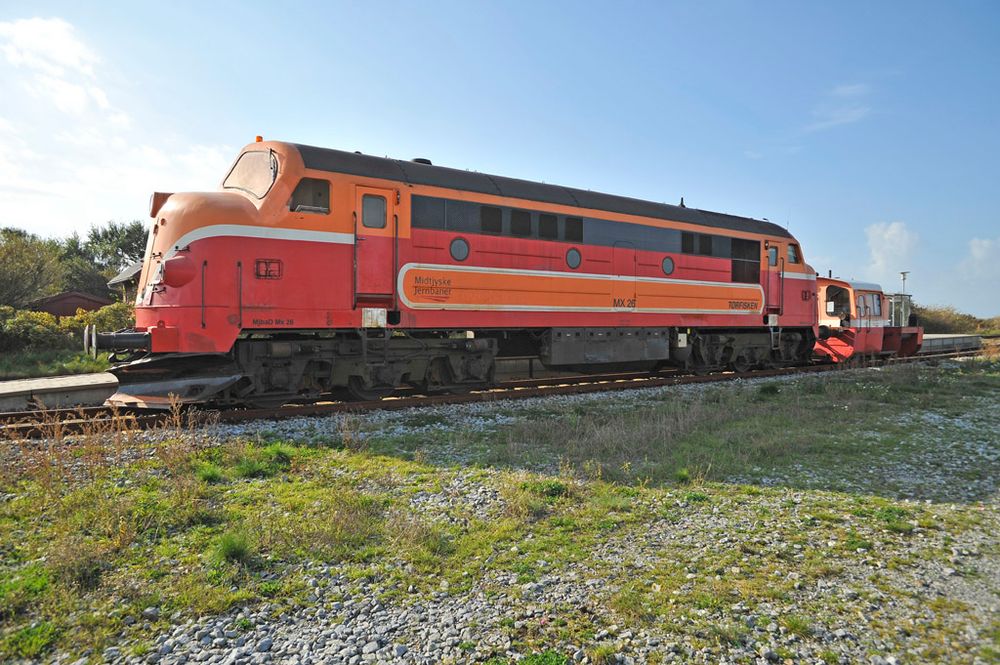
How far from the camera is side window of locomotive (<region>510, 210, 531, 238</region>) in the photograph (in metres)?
12.4

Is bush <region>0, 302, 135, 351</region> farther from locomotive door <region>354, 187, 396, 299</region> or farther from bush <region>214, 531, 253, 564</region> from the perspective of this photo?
bush <region>214, 531, 253, 564</region>

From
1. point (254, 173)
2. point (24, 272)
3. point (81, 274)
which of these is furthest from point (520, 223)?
point (81, 274)

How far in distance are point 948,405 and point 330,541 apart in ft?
43.2

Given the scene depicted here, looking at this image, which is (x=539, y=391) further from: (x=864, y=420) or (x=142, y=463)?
(x=142, y=463)

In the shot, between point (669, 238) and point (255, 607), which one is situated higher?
point (669, 238)

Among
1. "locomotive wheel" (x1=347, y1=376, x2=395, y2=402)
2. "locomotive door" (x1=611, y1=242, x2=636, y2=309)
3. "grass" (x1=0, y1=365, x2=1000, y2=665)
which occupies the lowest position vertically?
"grass" (x1=0, y1=365, x2=1000, y2=665)

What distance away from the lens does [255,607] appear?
411 centimetres

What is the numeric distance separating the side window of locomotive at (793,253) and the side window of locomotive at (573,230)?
30.0 ft

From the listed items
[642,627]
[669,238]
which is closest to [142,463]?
[642,627]

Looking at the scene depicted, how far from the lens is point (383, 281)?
10.7m

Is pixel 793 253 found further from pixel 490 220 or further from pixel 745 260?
pixel 490 220

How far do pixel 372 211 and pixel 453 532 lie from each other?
6828mm

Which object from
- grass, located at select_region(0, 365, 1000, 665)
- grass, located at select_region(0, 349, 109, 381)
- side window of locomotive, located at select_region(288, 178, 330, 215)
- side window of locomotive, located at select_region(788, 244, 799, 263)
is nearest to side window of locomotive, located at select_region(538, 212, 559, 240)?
side window of locomotive, located at select_region(288, 178, 330, 215)

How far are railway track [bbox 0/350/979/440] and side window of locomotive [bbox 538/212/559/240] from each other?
3364 mm
